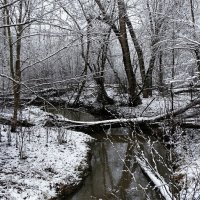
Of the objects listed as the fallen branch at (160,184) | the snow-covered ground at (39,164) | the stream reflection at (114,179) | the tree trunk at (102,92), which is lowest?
the stream reflection at (114,179)

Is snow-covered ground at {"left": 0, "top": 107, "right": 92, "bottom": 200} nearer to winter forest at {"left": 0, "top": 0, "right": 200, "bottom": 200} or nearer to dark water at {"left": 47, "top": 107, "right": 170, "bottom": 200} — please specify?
winter forest at {"left": 0, "top": 0, "right": 200, "bottom": 200}

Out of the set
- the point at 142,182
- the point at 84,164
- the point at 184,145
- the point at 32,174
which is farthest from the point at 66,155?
the point at 184,145

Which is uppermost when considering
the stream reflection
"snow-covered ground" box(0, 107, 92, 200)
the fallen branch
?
the fallen branch

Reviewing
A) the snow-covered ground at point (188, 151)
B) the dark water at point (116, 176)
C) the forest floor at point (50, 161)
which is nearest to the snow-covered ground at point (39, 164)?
the forest floor at point (50, 161)

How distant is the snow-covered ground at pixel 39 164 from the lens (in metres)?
6.85

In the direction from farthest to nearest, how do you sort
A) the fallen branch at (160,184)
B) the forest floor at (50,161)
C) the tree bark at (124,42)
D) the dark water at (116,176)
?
the tree bark at (124,42) → the dark water at (116,176) → the forest floor at (50,161) → the fallen branch at (160,184)

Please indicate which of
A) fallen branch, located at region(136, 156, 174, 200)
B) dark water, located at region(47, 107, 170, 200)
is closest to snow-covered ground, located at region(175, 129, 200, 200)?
dark water, located at region(47, 107, 170, 200)

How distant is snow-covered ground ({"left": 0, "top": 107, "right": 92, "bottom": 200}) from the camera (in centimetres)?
685

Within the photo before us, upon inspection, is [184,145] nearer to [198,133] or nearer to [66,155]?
[198,133]

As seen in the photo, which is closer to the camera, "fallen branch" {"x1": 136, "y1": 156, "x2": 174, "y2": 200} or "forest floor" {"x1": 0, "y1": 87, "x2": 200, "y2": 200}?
"fallen branch" {"x1": 136, "y1": 156, "x2": 174, "y2": 200}

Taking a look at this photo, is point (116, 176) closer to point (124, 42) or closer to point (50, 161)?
point (50, 161)

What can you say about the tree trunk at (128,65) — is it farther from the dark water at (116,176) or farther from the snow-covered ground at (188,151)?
the snow-covered ground at (188,151)

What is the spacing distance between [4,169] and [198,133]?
21.0 ft

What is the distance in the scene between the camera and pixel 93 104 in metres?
17.9
